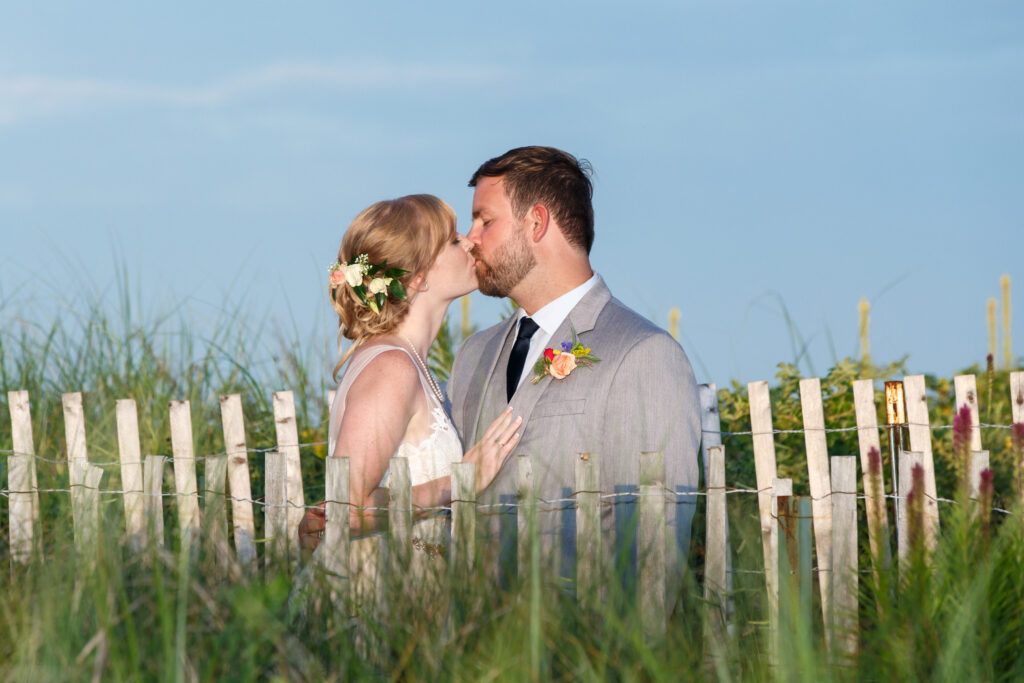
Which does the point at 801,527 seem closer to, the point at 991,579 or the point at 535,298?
the point at 991,579

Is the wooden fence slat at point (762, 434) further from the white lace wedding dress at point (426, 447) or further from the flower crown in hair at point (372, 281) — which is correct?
the flower crown in hair at point (372, 281)

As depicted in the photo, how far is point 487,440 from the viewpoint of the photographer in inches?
163

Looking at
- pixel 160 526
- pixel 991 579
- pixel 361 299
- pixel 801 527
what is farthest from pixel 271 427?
pixel 991 579

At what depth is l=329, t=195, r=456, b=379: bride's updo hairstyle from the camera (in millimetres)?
4477

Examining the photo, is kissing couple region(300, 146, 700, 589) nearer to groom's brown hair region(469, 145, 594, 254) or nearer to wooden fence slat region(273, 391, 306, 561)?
groom's brown hair region(469, 145, 594, 254)

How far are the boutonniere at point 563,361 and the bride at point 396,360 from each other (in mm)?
269

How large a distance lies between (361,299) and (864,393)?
2.79 metres

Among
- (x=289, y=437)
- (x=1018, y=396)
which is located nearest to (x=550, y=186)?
(x=289, y=437)

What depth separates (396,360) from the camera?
4219 mm

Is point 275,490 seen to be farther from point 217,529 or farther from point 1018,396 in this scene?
point 1018,396

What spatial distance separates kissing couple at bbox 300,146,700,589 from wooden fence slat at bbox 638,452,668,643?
0.24m

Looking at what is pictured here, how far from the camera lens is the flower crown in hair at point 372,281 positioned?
4410mm

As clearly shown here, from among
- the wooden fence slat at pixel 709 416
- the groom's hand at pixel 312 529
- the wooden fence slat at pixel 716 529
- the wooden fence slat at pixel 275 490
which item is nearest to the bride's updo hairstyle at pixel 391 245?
the wooden fence slat at pixel 275 490

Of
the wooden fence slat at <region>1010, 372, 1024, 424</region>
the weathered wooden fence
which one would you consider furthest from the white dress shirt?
the wooden fence slat at <region>1010, 372, 1024, 424</region>
